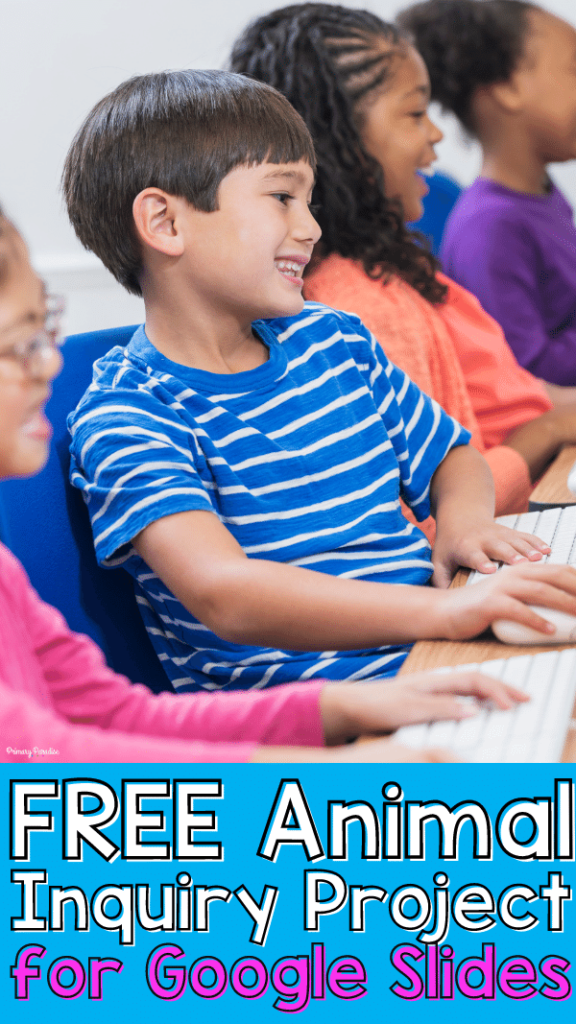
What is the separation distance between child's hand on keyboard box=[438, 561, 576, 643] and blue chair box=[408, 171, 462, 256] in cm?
103

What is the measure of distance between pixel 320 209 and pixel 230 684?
520 mm

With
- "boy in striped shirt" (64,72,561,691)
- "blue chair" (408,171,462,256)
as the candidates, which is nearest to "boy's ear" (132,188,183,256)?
"boy in striped shirt" (64,72,561,691)

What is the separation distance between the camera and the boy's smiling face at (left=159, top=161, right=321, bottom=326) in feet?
2.26

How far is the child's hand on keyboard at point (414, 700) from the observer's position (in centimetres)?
47

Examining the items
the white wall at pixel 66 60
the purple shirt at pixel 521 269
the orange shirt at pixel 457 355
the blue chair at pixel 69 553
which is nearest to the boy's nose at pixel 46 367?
the blue chair at pixel 69 553

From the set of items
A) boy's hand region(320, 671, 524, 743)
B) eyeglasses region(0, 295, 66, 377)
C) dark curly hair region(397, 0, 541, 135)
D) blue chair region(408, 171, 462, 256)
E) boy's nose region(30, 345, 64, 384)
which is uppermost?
dark curly hair region(397, 0, 541, 135)

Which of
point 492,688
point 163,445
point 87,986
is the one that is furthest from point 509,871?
point 163,445

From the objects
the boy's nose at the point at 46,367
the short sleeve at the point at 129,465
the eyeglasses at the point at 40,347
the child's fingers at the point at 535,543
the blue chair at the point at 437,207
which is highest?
the eyeglasses at the point at 40,347

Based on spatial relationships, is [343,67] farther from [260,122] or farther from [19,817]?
[19,817]

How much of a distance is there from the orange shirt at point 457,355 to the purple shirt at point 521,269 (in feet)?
0.40

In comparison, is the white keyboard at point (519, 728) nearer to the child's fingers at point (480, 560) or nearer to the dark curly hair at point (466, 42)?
the child's fingers at point (480, 560)

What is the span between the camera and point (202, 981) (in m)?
0.44

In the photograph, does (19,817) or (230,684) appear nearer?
(19,817)

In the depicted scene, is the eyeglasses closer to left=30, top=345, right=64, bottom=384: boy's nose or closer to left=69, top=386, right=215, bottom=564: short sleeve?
left=30, top=345, right=64, bottom=384: boy's nose
